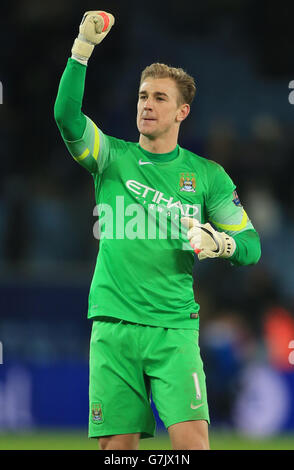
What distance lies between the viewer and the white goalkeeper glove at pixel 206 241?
4.92 m

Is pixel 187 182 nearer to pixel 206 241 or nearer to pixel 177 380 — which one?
pixel 206 241

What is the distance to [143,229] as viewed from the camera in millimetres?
5164

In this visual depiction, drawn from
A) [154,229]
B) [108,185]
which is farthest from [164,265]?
[108,185]

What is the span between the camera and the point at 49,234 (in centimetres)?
1316

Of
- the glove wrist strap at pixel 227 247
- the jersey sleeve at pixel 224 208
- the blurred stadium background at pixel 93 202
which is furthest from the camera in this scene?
the blurred stadium background at pixel 93 202

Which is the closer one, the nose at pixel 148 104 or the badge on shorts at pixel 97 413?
the badge on shorts at pixel 97 413

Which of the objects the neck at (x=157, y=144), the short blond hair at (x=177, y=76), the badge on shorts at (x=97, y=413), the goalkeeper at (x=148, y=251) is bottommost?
the badge on shorts at (x=97, y=413)

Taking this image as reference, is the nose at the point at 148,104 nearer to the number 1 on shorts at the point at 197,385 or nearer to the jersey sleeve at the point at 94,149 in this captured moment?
the jersey sleeve at the point at 94,149

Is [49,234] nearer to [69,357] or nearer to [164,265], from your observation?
[69,357]

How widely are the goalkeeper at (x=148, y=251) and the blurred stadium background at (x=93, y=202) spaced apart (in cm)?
445

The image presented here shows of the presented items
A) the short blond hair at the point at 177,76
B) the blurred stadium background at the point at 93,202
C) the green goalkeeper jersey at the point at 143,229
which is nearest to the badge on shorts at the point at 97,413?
the green goalkeeper jersey at the point at 143,229

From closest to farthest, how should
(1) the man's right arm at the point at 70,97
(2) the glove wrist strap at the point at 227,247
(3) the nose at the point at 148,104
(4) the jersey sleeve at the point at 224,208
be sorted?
(1) the man's right arm at the point at 70,97 → (2) the glove wrist strap at the point at 227,247 → (3) the nose at the point at 148,104 → (4) the jersey sleeve at the point at 224,208

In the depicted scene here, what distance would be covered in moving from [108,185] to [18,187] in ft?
27.3

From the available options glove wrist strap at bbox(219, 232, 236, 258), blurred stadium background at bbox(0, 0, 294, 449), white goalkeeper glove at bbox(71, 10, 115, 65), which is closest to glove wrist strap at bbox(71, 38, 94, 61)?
white goalkeeper glove at bbox(71, 10, 115, 65)
